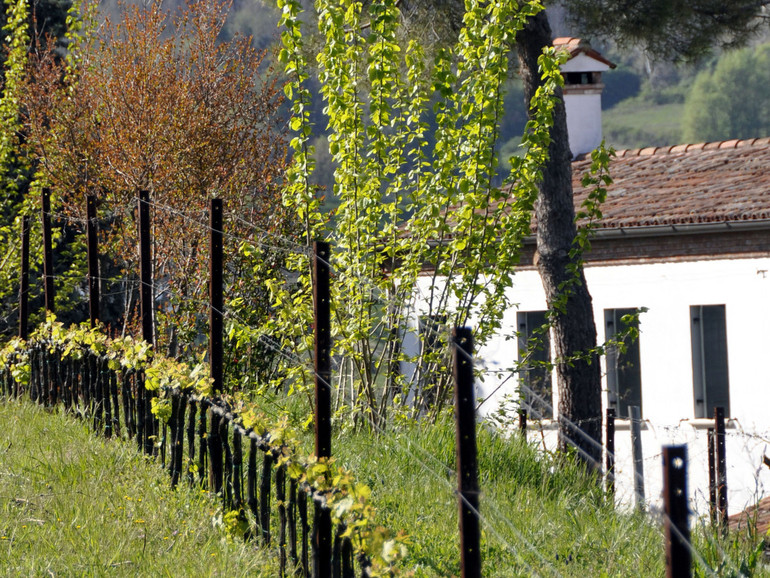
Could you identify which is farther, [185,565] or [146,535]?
[146,535]

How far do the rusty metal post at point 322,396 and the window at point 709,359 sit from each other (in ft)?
32.2

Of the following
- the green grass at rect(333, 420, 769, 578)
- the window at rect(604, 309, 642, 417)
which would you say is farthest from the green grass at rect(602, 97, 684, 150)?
the green grass at rect(333, 420, 769, 578)

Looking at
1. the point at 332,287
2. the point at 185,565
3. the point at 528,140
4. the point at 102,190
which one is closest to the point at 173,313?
the point at 102,190

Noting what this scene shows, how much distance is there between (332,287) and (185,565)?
11.8ft

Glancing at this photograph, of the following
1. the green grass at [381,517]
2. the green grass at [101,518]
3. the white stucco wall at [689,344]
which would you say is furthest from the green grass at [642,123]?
the green grass at [101,518]

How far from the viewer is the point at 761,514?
10.2 metres

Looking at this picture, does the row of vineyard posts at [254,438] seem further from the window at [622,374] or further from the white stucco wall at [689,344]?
the window at [622,374]

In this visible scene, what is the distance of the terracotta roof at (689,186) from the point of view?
12.8 meters

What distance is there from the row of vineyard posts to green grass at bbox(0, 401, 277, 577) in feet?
0.57

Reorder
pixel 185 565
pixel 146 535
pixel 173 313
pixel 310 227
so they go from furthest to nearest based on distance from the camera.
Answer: pixel 173 313 → pixel 310 227 → pixel 146 535 → pixel 185 565

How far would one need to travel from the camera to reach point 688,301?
13461mm

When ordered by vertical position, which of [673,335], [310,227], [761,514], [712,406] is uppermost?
[310,227]

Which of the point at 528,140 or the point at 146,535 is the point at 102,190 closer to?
the point at 528,140

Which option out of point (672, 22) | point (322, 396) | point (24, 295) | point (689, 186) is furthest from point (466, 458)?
point (689, 186)
